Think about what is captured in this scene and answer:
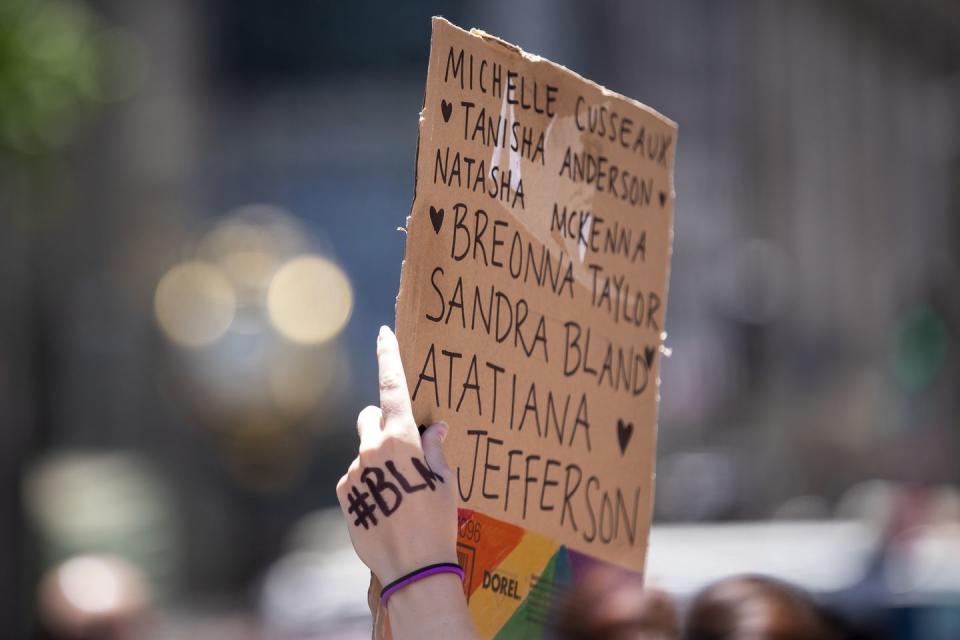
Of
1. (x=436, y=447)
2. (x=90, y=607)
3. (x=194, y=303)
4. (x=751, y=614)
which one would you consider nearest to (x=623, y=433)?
(x=751, y=614)

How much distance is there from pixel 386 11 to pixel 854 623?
39.0 feet

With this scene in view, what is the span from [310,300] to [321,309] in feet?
0.52

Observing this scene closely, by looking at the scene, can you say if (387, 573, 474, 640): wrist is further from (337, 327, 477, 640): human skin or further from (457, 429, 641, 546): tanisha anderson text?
(457, 429, 641, 546): tanisha anderson text

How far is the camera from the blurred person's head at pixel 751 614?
2678mm

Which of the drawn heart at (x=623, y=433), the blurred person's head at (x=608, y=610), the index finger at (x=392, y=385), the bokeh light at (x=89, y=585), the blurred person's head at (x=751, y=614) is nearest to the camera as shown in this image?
the index finger at (x=392, y=385)

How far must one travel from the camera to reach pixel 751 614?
2727 mm

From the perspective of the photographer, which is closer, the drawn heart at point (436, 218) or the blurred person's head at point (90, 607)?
the drawn heart at point (436, 218)

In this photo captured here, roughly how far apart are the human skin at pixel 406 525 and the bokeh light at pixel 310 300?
12.4 m

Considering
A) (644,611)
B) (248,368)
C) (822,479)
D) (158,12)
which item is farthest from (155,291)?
(644,611)

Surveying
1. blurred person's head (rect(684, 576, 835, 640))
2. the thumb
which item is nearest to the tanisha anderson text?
the thumb

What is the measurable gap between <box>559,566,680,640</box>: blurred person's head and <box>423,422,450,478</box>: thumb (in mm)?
506

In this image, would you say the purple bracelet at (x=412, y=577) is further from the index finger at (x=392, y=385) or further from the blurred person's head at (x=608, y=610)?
the blurred person's head at (x=608, y=610)

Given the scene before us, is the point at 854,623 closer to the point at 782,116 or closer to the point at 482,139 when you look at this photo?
the point at 482,139

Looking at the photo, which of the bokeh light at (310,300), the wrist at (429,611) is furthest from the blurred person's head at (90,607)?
the bokeh light at (310,300)
